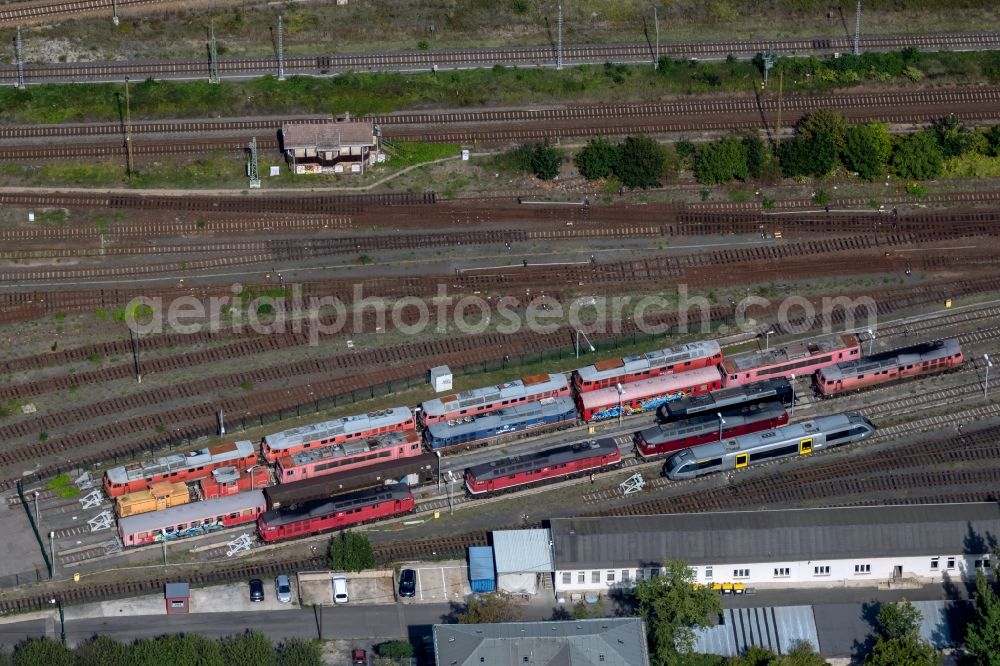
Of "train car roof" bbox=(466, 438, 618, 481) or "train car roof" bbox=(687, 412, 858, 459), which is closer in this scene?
"train car roof" bbox=(466, 438, 618, 481)

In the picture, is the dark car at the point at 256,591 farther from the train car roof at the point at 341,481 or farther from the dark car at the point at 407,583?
the dark car at the point at 407,583

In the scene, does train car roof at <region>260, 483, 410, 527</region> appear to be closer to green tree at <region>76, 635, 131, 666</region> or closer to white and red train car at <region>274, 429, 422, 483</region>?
white and red train car at <region>274, 429, 422, 483</region>

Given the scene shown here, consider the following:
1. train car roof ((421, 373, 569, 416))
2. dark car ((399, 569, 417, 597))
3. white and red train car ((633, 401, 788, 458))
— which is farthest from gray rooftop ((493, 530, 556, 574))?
train car roof ((421, 373, 569, 416))

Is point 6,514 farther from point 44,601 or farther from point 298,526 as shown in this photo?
point 298,526

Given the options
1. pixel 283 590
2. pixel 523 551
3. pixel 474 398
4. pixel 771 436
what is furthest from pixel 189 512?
pixel 771 436

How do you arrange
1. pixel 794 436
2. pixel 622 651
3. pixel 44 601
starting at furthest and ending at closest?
pixel 794 436 < pixel 44 601 < pixel 622 651

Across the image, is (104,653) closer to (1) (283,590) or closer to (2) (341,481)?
(1) (283,590)

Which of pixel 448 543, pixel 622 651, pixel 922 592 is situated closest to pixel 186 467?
pixel 448 543

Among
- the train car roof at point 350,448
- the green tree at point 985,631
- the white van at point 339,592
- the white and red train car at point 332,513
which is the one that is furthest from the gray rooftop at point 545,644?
the green tree at point 985,631
